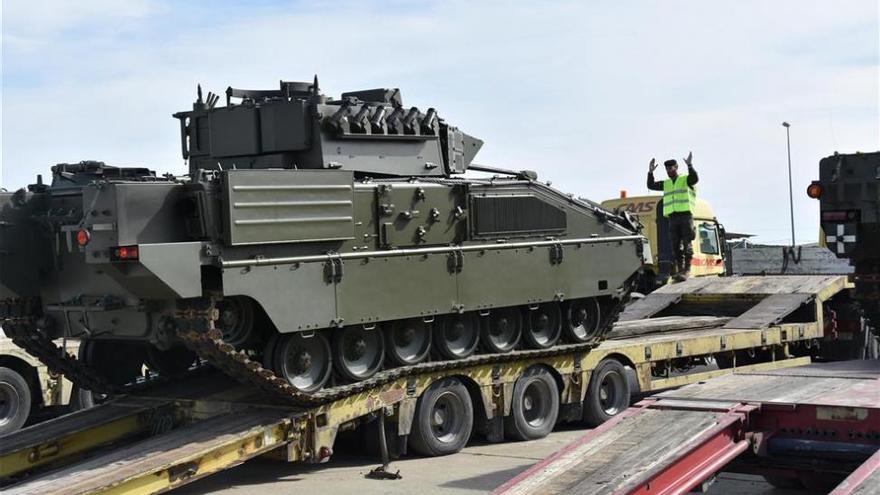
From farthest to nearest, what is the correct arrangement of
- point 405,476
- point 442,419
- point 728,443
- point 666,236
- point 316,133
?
point 666,236 → point 442,419 → point 316,133 → point 405,476 → point 728,443

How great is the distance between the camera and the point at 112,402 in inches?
467

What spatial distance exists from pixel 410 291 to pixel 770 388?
3.84m

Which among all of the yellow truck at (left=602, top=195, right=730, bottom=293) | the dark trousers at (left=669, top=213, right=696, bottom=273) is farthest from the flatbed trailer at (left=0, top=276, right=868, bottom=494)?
the yellow truck at (left=602, top=195, right=730, bottom=293)

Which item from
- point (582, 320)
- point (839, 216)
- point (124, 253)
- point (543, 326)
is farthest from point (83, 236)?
point (839, 216)

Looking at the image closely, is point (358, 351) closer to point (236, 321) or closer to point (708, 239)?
point (236, 321)

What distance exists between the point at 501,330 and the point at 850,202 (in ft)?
13.1

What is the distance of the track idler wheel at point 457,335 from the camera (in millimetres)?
12406

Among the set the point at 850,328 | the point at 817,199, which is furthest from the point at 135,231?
the point at 850,328

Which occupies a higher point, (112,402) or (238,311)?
(238,311)

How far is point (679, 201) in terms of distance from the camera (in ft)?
58.8

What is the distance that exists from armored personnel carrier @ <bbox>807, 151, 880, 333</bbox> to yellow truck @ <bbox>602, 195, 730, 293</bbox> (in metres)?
8.23

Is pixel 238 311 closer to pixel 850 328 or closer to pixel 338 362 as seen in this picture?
pixel 338 362

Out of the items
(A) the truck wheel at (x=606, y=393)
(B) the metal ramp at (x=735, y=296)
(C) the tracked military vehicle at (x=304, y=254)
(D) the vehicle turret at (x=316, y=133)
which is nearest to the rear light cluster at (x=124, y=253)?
(C) the tracked military vehicle at (x=304, y=254)

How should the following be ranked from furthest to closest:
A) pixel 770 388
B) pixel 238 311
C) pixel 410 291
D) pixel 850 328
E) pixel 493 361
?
pixel 850 328 → pixel 493 361 → pixel 410 291 → pixel 238 311 → pixel 770 388
